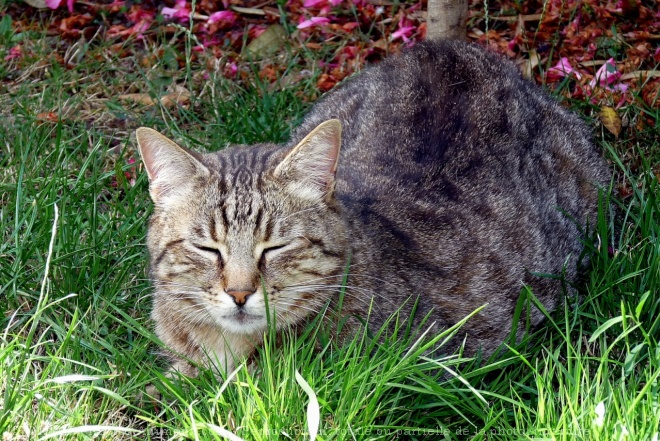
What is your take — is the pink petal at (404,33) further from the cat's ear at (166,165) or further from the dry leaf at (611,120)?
the cat's ear at (166,165)

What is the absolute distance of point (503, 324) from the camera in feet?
14.5

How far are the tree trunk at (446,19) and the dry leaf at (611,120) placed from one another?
0.90 m

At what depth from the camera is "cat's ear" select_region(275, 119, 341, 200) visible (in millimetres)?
3834

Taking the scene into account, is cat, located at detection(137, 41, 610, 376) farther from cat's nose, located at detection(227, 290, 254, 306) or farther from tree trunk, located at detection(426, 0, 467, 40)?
tree trunk, located at detection(426, 0, 467, 40)

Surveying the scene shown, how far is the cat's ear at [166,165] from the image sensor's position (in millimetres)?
3848

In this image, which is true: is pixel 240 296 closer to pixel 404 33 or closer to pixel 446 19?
pixel 446 19

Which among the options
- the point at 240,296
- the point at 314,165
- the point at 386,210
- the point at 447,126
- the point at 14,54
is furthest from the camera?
the point at 14,54

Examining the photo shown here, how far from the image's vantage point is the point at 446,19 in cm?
561

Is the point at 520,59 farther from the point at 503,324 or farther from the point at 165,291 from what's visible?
the point at 165,291

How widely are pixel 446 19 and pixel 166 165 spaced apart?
2.32m

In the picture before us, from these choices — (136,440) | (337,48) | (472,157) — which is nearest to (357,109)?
(472,157)

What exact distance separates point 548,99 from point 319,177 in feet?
6.15

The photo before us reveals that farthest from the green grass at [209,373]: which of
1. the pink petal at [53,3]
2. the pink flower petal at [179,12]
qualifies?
the pink flower petal at [179,12]

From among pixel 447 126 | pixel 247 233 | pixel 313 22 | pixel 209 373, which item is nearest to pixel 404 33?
pixel 313 22
